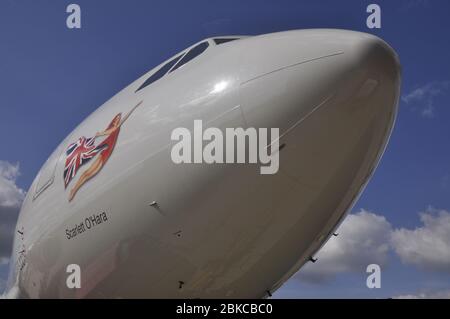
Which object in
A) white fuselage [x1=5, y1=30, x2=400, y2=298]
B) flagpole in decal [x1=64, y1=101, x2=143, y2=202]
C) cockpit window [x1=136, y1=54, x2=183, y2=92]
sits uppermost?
cockpit window [x1=136, y1=54, x2=183, y2=92]

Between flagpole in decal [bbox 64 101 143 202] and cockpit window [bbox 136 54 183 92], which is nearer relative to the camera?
flagpole in decal [bbox 64 101 143 202]

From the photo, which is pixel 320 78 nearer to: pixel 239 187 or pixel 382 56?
pixel 382 56

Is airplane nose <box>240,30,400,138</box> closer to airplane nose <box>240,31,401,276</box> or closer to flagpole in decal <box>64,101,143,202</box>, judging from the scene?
airplane nose <box>240,31,401,276</box>

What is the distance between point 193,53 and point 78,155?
2386 mm

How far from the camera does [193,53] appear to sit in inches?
276

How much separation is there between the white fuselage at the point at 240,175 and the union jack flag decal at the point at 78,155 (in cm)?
56

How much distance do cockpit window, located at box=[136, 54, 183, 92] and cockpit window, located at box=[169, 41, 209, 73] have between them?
180 millimetres

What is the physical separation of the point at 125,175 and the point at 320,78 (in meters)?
2.68

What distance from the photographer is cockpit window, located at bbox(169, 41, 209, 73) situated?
22.6 ft

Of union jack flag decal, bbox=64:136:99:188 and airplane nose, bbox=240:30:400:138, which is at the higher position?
union jack flag decal, bbox=64:136:99:188

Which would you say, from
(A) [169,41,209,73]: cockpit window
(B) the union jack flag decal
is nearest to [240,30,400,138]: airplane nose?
(A) [169,41,209,73]: cockpit window

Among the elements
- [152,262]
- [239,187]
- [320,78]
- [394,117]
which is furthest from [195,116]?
[394,117]

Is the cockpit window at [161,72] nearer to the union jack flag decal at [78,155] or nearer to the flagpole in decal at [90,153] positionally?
the flagpole in decal at [90,153]

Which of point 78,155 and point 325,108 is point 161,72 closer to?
point 78,155
